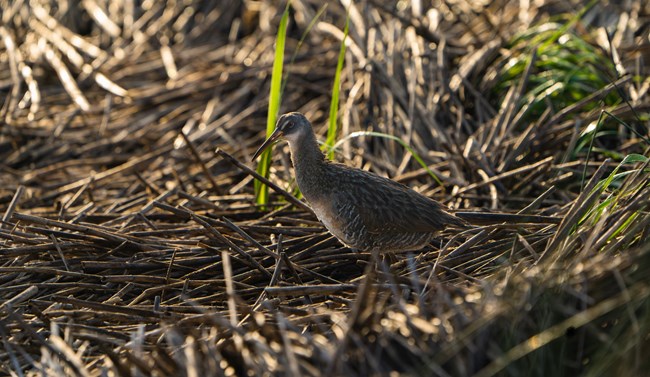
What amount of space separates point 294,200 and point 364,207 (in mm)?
745

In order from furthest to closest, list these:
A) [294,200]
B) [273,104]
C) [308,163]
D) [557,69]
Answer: [557,69]
[273,104]
[294,200]
[308,163]

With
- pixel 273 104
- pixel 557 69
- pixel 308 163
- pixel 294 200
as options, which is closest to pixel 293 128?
pixel 308 163

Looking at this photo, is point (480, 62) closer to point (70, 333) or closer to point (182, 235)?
point (182, 235)

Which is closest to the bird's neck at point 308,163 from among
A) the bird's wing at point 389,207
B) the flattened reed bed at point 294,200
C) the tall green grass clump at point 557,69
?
A: the bird's wing at point 389,207

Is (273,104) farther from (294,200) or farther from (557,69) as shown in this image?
(557,69)

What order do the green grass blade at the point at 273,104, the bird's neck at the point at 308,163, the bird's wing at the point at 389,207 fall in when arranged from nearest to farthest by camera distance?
the bird's wing at the point at 389,207
the bird's neck at the point at 308,163
the green grass blade at the point at 273,104

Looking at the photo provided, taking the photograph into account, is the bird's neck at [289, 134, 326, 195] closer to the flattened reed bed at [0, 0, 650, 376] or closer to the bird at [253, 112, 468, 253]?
the bird at [253, 112, 468, 253]

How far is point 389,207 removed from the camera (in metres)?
4.75

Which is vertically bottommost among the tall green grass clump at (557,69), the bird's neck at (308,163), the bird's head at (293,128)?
Answer: the tall green grass clump at (557,69)

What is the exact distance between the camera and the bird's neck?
493 cm

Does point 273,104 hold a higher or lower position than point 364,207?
higher

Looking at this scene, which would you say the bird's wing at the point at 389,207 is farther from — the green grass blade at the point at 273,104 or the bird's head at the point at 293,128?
the green grass blade at the point at 273,104

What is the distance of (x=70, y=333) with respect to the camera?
3914mm

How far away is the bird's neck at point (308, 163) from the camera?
4.93 m
